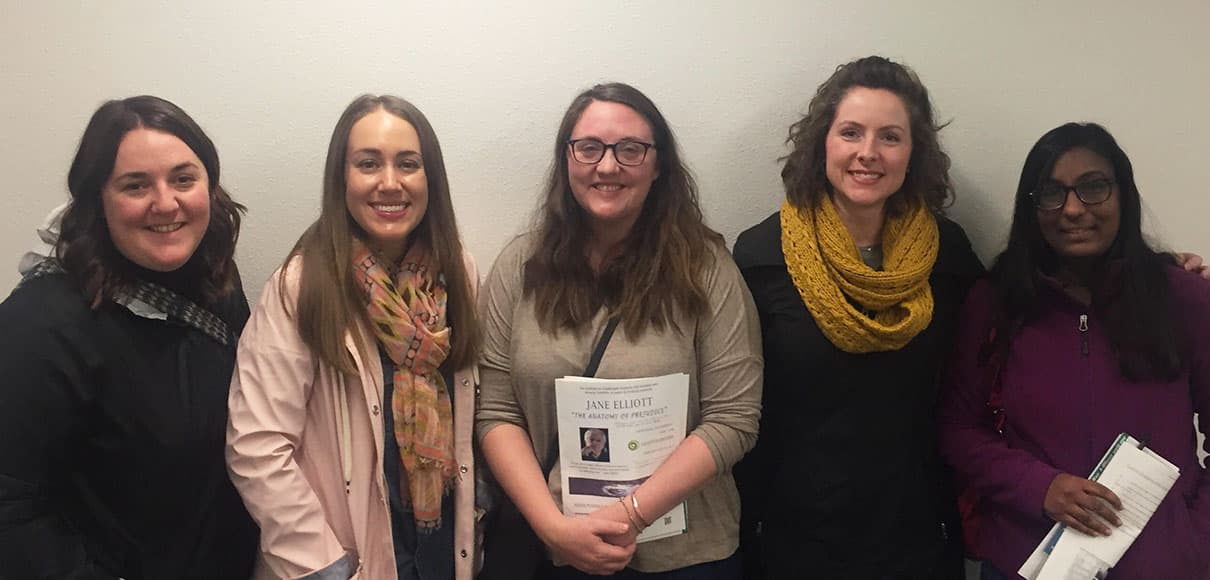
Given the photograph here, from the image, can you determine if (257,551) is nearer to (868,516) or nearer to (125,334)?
(125,334)

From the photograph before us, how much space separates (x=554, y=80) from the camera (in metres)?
2.10

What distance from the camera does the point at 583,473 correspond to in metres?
1.66

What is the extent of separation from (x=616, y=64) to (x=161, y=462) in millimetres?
1442

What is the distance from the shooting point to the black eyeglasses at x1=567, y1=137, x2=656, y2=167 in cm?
172

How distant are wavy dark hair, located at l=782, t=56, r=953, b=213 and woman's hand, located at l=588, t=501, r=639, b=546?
849mm

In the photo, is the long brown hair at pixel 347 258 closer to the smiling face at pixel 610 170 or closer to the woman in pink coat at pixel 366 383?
the woman in pink coat at pixel 366 383

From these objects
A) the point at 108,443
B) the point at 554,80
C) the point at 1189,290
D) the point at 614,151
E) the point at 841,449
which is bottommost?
the point at 841,449

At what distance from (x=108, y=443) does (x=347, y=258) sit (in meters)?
0.56

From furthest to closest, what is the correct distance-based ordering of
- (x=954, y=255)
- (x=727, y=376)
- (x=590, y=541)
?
1. (x=954, y=255)
2. (x=727, y=376)
3. (x=590, y=541)

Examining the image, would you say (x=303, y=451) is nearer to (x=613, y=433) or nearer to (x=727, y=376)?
(x=613, y=433)

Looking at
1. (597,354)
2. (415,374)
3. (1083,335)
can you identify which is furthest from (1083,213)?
(415,374)

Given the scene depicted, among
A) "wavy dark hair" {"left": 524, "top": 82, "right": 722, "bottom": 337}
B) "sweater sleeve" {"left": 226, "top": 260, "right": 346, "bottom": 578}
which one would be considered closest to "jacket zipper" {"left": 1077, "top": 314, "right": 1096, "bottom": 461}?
"wavy dark hair" {"left": 524, "top": 82, "right": 722, "bottom": 337}

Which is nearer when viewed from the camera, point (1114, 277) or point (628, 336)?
point (628, 336)

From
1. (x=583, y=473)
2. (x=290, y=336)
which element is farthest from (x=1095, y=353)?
(x=290, y=336)
